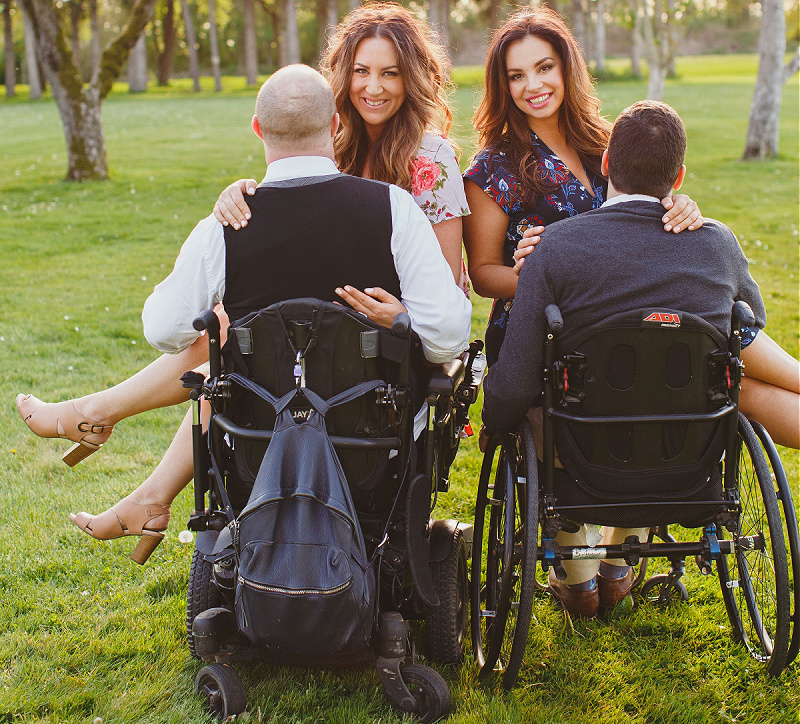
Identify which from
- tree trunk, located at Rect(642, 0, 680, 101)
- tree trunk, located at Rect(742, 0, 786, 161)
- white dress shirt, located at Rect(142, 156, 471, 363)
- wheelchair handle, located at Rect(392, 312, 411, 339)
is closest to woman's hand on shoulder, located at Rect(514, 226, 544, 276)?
white dress shirt, located at Rect(142, 156, 471, 363)

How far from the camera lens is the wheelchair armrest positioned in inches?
100

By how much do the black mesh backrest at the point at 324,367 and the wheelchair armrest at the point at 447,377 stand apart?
3.8 inches

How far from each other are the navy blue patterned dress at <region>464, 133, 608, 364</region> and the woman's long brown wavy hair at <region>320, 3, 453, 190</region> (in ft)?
0.90

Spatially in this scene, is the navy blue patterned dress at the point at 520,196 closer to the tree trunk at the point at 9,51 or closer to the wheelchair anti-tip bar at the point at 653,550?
the wheelchair anti-tip bar at the point at 653,550

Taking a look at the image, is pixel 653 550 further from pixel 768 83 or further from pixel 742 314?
pixel 768 83

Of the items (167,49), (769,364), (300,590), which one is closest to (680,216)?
(769,364)

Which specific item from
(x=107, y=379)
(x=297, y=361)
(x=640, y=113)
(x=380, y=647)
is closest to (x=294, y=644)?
(x=380, y=647)

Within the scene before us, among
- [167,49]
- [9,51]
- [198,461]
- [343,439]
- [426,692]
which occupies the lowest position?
[426,692]

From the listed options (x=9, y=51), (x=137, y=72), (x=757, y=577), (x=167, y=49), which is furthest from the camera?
(x=167, y=49)

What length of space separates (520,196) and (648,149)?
0.84m

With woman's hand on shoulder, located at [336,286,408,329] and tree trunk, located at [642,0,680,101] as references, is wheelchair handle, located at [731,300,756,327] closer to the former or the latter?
woman's hand on shoulder, located at [336,286,408,329]

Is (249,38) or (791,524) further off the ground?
(249,38)

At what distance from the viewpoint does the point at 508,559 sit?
254 cm

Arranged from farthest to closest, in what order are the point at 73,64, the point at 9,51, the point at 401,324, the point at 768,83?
the point at 9,51
the point at 768,83
the point at 73,64
the point at 401,324
